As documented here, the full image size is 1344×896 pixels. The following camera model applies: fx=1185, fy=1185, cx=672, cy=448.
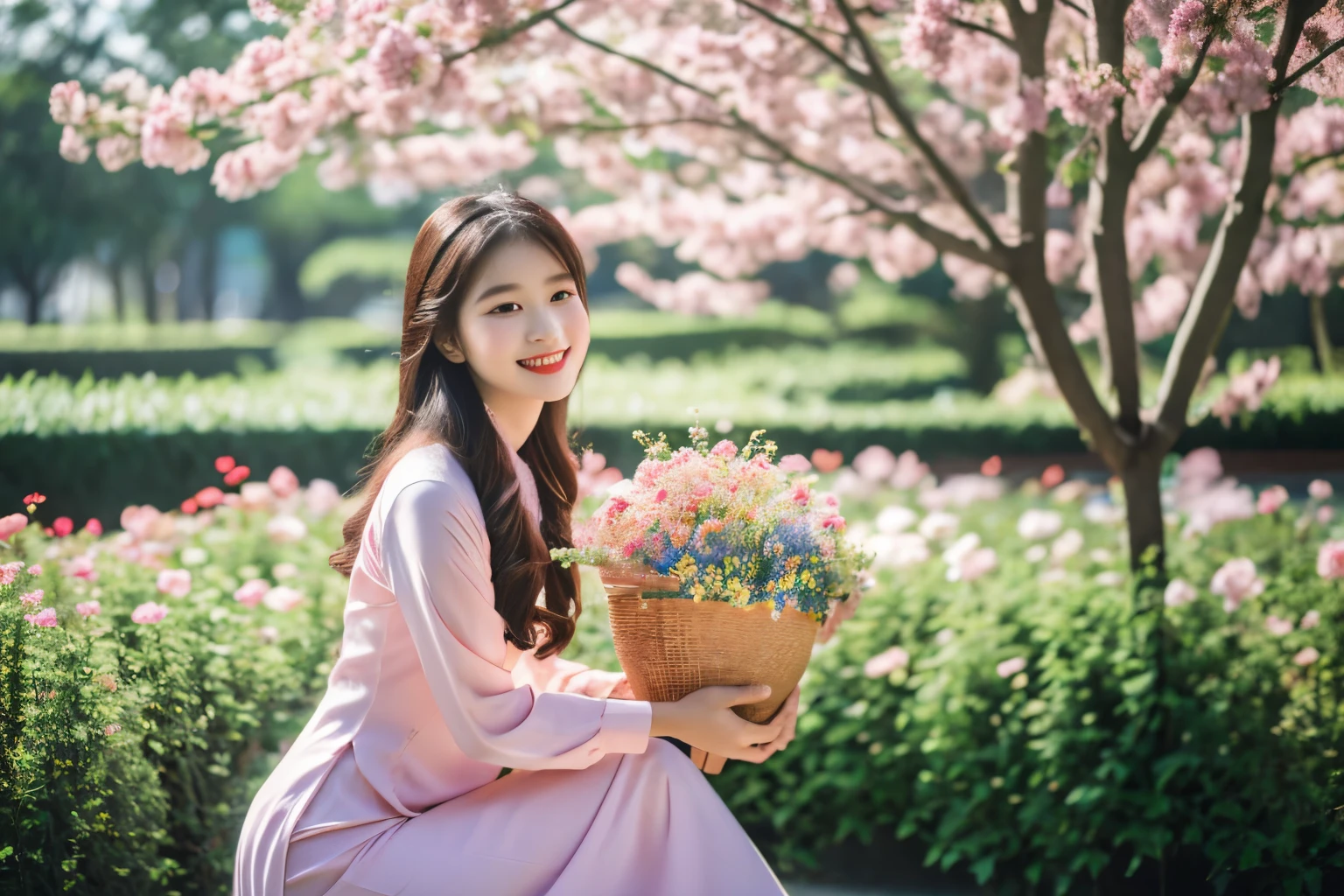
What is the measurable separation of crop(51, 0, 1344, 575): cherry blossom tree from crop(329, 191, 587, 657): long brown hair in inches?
46.7

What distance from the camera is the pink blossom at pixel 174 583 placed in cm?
293

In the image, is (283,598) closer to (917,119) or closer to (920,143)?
(920,143)

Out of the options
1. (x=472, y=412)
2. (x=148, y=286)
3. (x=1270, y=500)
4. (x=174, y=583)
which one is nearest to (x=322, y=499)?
(x=174, y=583)

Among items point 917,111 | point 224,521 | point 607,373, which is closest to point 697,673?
point 224,521

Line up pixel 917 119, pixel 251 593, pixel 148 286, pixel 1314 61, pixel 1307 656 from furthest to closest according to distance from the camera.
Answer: pixel 148 286, pixel 917 119, pixel 251 593, pixel 1307 656, pixel 1314 61

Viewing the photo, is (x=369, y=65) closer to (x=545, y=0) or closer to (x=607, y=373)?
(x=545, y=0)

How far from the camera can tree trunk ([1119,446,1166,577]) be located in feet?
10.3

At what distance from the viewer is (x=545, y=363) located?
1854 mm

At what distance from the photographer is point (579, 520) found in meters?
1.88

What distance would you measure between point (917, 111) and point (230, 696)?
3.80 m

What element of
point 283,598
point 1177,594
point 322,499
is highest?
point 322,499

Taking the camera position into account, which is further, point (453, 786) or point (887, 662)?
point (887, 662)

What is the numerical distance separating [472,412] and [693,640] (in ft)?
1.63

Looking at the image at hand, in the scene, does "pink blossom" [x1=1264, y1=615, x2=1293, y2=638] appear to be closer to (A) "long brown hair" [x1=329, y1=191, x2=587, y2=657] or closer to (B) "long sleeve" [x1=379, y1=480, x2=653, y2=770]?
(A) "long brown hair" [x1=329, y1=191, x2=587, y2=657]
